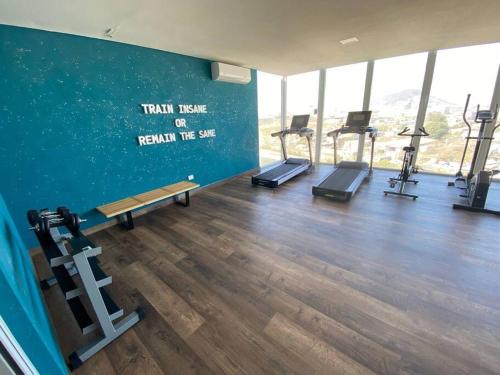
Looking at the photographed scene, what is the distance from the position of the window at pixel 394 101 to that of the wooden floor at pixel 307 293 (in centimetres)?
253

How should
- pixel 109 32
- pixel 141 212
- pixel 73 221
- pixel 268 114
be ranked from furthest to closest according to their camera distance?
pixel 268 114, pixel 141 212, pixel 109 32, pixel 73 221

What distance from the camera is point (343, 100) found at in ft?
19.1

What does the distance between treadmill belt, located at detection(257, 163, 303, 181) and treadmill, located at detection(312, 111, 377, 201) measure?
1.04 meters

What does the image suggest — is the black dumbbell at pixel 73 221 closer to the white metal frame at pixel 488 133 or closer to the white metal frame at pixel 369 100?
the white metal frame at pixel 369 100

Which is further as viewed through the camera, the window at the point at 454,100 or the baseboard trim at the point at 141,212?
the window at the point at 454,100

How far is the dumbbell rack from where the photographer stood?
1437 millimetres

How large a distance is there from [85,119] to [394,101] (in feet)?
20.6

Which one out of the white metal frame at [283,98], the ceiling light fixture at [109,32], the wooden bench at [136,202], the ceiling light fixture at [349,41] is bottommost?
the wooden bench at [136,202]

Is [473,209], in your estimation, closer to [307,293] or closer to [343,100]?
[307,293]

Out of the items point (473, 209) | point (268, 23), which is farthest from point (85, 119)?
point (473, 209)

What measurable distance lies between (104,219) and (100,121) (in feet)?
4.86

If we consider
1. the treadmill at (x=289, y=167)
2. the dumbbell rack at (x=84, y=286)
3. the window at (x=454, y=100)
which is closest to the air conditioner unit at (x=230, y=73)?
the treadmill at (x=289, y=167)

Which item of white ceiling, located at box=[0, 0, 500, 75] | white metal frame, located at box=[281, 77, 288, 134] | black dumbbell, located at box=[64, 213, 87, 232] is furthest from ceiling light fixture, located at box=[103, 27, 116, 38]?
white metal frame, located at box=[281, 77, 288, 134]

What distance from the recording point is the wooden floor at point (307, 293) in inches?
58.4
